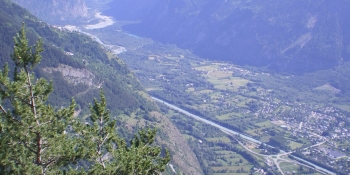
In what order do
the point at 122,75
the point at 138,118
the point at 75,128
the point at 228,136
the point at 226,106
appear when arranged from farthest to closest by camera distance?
the point at 226,106
the point at 122,75
the point at 228,136
the point at 138,118
the point at 75,128

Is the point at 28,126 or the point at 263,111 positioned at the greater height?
the point at 263,111

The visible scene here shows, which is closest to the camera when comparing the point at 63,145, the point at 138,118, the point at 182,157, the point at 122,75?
the point at 63,145

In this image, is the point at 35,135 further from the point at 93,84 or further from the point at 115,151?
the point at 93,84

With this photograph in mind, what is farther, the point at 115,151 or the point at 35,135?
the point at 115,151

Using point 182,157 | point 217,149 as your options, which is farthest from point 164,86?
point 182,157

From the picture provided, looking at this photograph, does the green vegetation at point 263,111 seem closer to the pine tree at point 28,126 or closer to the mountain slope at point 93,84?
the mountain slope at point 93,84

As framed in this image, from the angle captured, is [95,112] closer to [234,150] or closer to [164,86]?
[234,150]

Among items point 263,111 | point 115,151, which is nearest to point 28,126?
point 115,151

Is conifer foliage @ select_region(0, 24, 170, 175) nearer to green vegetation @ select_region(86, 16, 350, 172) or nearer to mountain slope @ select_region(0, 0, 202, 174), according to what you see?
mountain slope @ select_region(0, 0, 202, 174)

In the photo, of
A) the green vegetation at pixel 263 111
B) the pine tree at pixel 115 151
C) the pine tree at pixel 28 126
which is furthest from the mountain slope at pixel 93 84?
the pine tree at pixel 28 126
